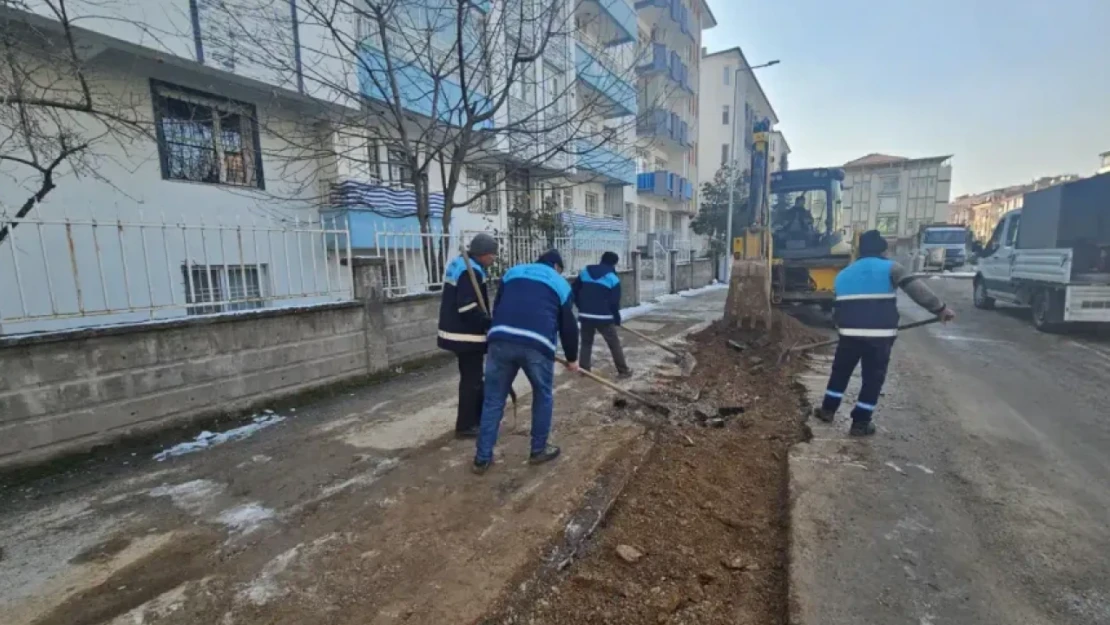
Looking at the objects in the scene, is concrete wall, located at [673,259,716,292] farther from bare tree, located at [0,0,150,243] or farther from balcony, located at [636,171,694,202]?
bare tree, located at [0,0,150,243]

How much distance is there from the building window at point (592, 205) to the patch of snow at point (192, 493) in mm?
15800

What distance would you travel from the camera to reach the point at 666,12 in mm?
21750

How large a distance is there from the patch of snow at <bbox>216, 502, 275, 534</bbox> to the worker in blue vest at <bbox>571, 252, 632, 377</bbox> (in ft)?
12.2

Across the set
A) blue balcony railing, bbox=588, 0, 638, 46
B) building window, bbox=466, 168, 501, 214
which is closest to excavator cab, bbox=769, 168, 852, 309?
building window, bbox=466, 168, 501, 214

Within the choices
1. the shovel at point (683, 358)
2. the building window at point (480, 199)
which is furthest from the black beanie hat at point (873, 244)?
the building window at point (480, 199)

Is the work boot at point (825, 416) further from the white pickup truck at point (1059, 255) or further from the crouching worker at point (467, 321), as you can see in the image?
the white pickup truck at point (1059, 255)

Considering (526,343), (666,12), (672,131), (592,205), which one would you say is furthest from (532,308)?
(666,12)

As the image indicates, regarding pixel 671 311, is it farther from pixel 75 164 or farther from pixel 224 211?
pixel 75 164

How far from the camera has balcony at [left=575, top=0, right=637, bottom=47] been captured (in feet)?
49.8

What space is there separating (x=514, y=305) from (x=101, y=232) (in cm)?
622

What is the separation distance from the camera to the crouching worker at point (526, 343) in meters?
3.36

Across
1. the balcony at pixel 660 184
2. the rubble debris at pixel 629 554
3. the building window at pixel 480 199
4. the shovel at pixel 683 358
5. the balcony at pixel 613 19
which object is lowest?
the rubble debris at pixel 629 554

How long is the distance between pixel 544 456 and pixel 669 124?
20434mm

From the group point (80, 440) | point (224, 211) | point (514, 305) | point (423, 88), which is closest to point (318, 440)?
point (80, 440)
